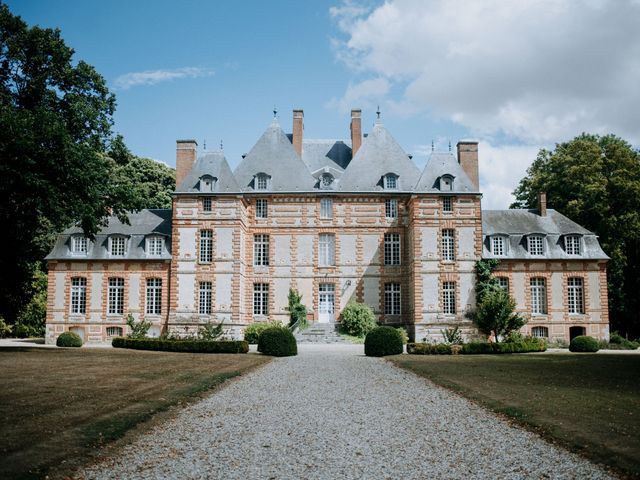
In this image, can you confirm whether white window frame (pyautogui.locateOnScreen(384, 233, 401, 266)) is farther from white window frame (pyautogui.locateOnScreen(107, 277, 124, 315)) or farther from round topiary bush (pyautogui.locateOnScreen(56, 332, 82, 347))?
round topiary bush (pyautogui.locateOnScreen(56, 332, 82, 347))

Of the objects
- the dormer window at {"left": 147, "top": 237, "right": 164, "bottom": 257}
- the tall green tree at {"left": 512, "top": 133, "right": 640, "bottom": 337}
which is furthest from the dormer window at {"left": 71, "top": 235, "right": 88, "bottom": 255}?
the tall green tree at {"left": 512, "top": 133, "right": 640, "bottom": 337}

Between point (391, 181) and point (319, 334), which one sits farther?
point (391, 181)

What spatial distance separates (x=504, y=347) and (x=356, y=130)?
15.1m

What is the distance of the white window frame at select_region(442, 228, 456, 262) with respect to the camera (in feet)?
90.5

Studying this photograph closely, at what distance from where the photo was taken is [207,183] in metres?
28.4

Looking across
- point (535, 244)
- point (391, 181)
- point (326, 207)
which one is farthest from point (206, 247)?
point (535, 244)

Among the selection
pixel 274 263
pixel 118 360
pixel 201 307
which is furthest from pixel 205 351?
pixel 274 263

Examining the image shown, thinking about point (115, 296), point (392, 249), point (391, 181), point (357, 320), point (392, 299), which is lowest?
point (357, 320)

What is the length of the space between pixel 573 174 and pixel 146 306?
72.9 ft

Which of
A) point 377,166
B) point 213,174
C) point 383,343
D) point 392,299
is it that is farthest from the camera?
point 377,166

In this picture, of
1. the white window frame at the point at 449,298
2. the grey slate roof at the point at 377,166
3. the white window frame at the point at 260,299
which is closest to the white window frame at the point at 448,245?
the white window frame at the point at 449,298

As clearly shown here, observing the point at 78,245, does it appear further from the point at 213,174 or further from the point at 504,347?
the point at 504,347

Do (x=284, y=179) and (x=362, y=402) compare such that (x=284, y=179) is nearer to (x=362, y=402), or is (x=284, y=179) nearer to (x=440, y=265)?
(x=440, y=265)

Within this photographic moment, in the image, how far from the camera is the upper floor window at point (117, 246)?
28.7 metres
